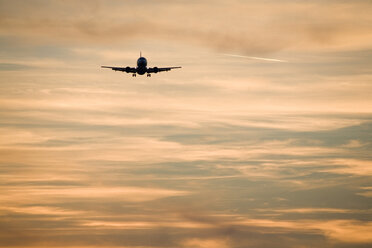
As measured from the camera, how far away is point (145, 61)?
174 metres

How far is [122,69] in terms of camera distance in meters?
167

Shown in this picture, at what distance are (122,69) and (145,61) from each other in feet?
39.8
